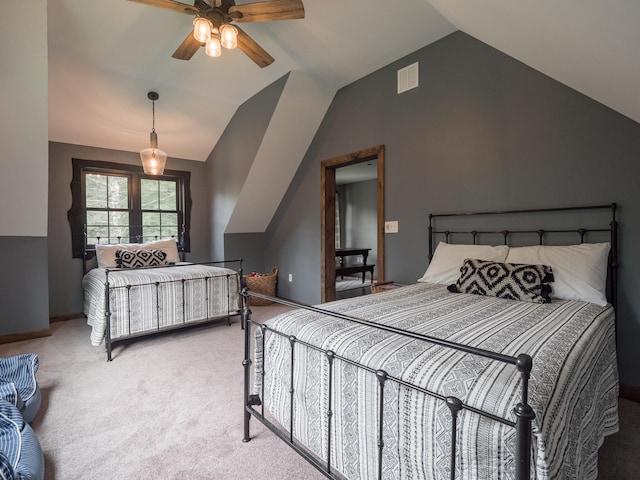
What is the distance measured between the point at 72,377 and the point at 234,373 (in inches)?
47.6

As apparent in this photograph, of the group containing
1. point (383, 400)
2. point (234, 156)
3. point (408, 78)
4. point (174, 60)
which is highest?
point (174, 60)

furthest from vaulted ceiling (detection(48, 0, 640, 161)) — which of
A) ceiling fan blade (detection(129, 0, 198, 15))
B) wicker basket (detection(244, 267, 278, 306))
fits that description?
wicker basket (detection(244, 267, 278, 306))

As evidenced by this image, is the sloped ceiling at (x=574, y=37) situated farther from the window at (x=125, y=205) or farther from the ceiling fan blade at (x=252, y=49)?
the window at (x=125, y=205)

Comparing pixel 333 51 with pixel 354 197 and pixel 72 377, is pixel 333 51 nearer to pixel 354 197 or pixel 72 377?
pixel 72 377

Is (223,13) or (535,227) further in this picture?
(535,227)

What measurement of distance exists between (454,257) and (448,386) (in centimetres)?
175

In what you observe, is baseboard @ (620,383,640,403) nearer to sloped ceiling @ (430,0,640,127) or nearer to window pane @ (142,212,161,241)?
sloped ceiling @ (430,0,640,127)

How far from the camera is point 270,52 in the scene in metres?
3.23

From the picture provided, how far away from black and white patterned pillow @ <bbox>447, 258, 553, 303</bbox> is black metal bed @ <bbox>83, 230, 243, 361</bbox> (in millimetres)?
2274

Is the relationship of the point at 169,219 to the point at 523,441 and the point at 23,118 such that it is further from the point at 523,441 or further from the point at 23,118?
the point at 523,441

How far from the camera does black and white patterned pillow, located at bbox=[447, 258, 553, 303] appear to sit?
1934 mm

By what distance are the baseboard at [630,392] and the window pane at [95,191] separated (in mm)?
5616

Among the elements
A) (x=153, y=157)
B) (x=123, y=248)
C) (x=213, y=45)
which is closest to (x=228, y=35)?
(x=213, y=45)

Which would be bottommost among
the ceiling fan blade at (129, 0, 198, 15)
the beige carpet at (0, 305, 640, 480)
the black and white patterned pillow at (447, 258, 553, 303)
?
the beige carpet at (0, 305, 640, 480)
